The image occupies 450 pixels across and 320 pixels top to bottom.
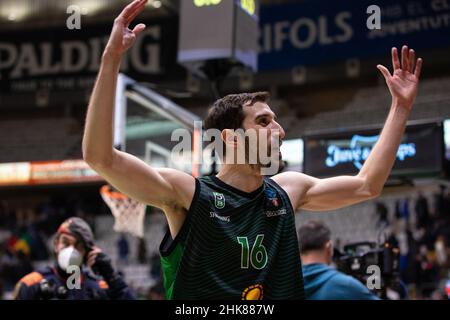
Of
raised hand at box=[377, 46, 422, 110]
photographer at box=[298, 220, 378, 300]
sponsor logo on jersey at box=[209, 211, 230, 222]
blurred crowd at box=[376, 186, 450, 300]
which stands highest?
raised hand at box=[377, 46, 422, 110]

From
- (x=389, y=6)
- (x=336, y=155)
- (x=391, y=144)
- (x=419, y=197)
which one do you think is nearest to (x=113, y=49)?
(x=391, y=144)

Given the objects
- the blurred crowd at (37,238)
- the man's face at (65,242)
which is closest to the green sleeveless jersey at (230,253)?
the man's face at (65,242)

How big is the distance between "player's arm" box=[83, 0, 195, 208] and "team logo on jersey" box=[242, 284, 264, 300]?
403 mm

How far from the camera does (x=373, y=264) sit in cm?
462

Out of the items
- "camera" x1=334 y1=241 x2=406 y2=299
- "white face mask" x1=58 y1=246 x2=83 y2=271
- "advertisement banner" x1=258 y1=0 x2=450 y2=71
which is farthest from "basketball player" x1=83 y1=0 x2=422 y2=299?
"advertisement banner" x1=258 y1=0 x2=450 y2=71

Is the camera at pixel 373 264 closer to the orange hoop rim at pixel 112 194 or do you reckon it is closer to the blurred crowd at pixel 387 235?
the blurred crowd at pixel 387 235

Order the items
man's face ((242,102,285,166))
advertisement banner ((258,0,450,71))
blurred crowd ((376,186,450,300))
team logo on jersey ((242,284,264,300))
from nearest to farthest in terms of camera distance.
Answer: team logo on jersey ((242,284,264,300)) → man's face ((242,102,285,166)) → blurred crowd ((376,186,450,300)) → advertisement banner ((258,0,450,71))

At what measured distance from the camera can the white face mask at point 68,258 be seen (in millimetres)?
5000

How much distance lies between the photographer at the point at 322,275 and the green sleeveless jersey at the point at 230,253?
0.84 meters

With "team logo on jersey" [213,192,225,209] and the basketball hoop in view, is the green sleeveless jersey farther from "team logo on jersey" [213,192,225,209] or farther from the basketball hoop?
the basketball hoop

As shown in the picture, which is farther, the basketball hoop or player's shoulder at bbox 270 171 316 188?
the basketball hoop

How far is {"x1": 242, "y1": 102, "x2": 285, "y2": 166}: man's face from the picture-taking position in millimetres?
2854

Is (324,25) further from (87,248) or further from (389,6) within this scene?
(87,248)

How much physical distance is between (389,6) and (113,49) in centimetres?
1462
